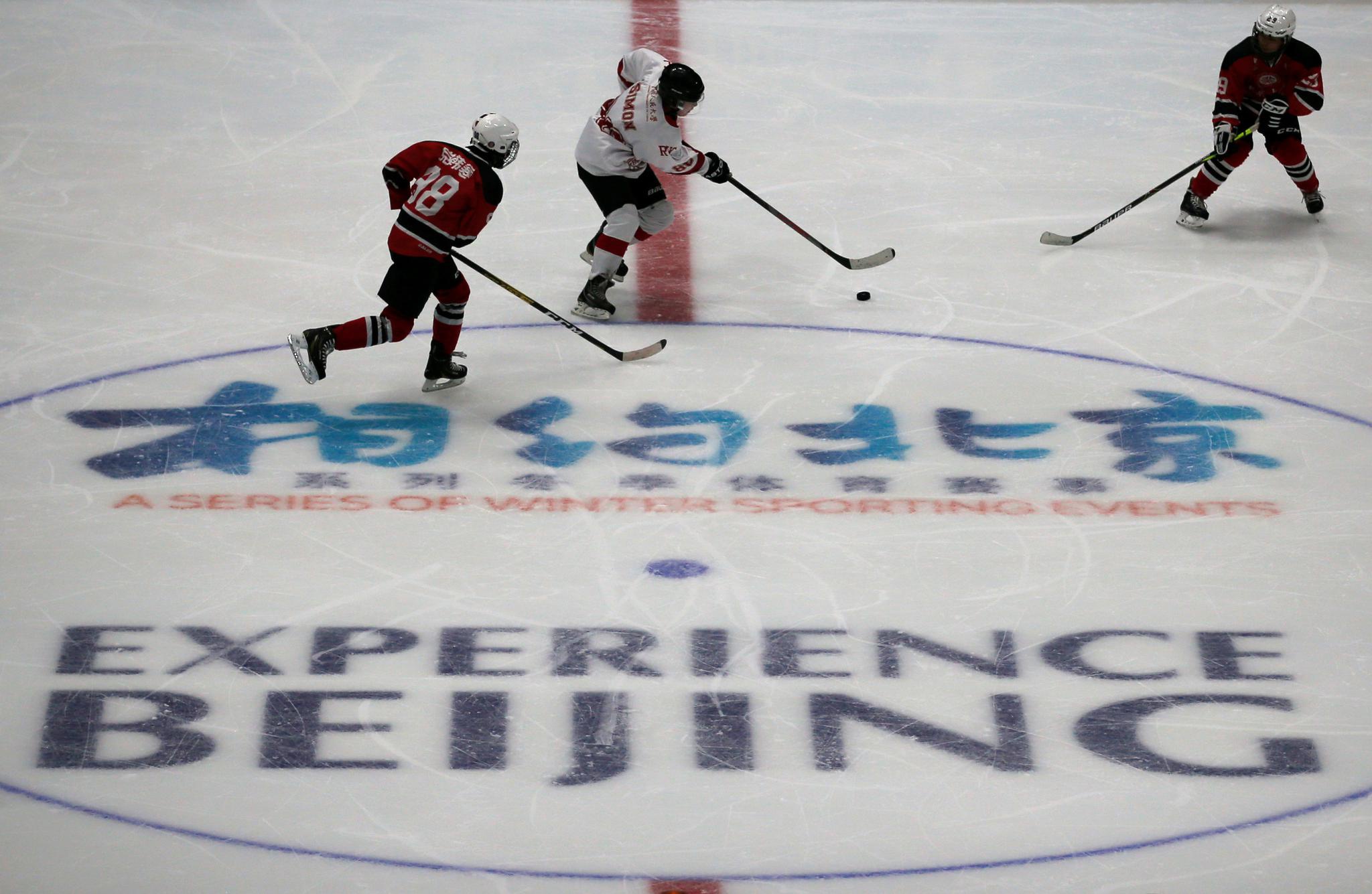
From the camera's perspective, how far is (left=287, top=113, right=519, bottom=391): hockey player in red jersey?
4.59m

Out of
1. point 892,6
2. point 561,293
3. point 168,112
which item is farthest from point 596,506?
point 892,6

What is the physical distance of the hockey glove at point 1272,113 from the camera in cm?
577

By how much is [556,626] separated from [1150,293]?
272 centimetres

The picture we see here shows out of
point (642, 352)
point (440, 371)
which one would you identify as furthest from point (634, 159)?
point (440, 371)

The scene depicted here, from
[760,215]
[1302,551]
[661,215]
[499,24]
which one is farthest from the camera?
[499,24]

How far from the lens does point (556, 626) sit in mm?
3738

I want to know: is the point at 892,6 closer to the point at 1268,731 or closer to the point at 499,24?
the point at 499,24

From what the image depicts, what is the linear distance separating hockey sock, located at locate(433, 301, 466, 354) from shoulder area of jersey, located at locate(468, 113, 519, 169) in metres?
0.44

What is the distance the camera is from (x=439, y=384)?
4.82m

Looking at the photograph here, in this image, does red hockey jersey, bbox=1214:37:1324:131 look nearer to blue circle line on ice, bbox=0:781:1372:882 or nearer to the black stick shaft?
the black stick shaft

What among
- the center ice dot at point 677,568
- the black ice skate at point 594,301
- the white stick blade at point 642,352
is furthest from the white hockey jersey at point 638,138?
the center ice dot at point 677,568

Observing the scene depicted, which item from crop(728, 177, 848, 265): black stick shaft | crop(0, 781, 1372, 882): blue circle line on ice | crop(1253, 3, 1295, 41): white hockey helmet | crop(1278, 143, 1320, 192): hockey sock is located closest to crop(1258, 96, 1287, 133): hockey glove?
crop(1278, 143, 1320, 192): hockey sock

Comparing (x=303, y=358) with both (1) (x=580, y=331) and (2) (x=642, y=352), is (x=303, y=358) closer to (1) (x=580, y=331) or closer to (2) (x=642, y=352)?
(1) (x=580, y=331)

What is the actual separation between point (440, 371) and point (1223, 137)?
9.85ft
